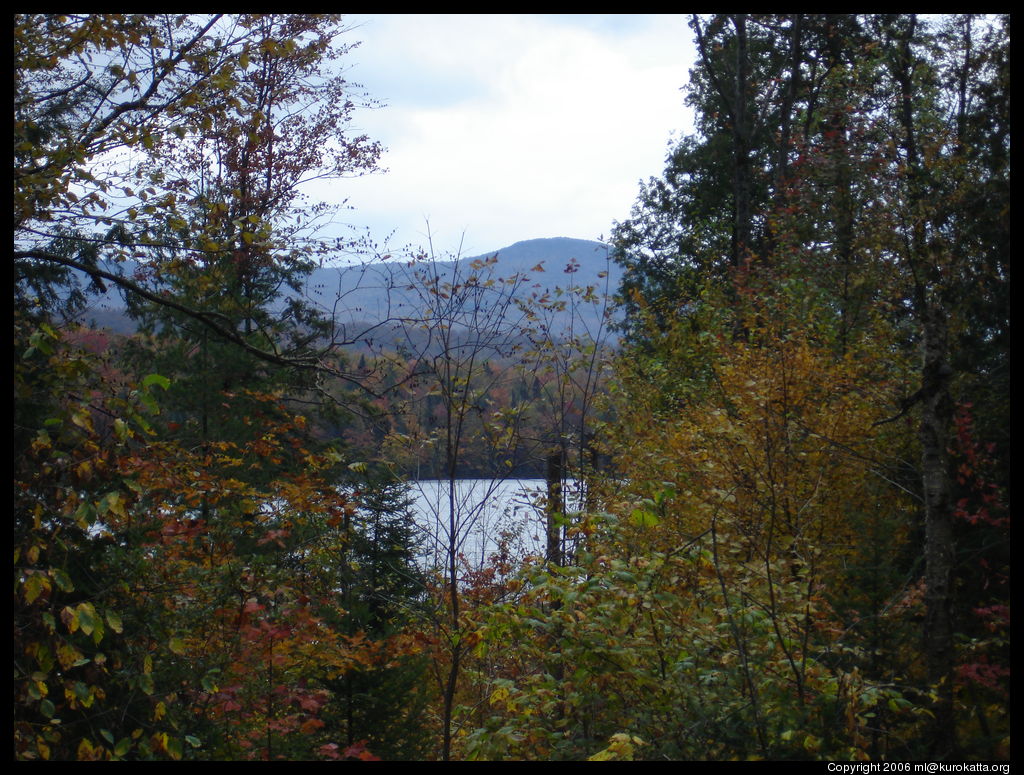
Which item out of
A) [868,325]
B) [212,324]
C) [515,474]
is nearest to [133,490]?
[212,324]

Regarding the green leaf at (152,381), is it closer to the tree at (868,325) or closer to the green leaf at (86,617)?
the green leaf at (86,617)

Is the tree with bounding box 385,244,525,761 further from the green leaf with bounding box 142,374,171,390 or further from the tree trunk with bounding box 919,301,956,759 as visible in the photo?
the tree trunk with bounding box 919,301,956,759

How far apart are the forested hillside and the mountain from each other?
0.09 meters

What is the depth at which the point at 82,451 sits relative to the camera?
A: 3.64 meters

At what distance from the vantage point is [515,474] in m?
7.73

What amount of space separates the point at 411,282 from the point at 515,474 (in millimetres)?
2272

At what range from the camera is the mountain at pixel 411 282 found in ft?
20.0

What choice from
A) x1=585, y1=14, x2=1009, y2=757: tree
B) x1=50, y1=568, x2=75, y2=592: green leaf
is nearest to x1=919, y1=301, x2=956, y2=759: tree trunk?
x1=585, y1=14, x2=1009, y2=757: tree

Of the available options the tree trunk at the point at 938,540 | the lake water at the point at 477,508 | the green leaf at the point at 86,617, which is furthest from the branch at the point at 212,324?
the tree trunk at the point at 938,540

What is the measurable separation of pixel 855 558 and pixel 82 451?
613 centimetres

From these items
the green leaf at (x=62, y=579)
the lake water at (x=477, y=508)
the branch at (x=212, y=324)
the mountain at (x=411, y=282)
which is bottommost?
the lake water at (x=477, y=508)

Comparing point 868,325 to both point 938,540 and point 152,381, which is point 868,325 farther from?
point 152,381

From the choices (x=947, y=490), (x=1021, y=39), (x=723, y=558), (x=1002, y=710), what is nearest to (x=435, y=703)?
(x=723, y=558)

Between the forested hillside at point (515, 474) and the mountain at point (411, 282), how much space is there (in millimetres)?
86
